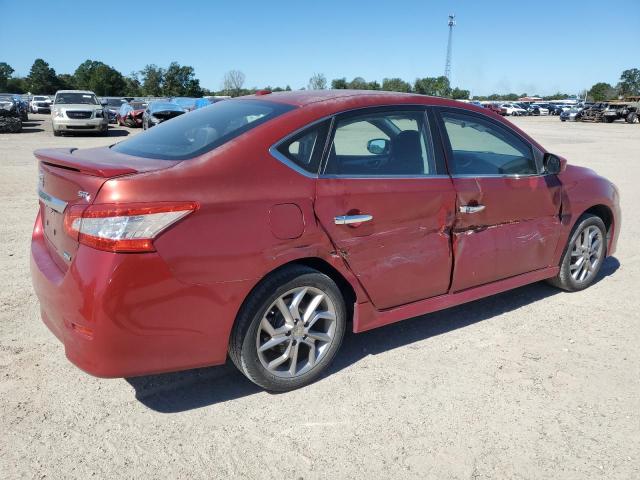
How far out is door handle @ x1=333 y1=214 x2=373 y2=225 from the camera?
10.1 ft

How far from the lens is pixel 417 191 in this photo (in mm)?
3439

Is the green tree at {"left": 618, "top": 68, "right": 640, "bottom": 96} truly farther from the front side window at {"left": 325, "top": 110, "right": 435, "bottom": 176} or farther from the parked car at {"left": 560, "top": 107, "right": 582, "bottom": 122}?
the front side window at {"left": 325, "top": 110, "right": 435, "bottom": 176}

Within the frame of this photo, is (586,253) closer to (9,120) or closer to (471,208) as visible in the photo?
(471,208)

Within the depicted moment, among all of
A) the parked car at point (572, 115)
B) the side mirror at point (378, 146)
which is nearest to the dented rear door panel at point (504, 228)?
the side mirror at point (378, 146)

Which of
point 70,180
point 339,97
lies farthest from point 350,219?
point 70,180

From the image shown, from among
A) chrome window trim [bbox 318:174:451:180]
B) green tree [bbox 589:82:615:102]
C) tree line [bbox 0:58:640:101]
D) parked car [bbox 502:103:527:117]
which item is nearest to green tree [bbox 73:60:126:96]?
tree line [bbox 0:58:640:101]

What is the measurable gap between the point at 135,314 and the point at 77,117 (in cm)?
2149

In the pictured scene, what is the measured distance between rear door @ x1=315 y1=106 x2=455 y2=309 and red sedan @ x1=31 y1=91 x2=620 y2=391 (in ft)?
0.03

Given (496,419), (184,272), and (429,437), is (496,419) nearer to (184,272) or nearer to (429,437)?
(429,437)

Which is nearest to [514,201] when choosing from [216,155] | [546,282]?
[546,282]

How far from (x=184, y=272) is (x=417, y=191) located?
159 cm

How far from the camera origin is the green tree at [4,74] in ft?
319

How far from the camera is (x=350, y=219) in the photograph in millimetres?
3125

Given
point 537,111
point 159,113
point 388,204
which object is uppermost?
point 388,204
